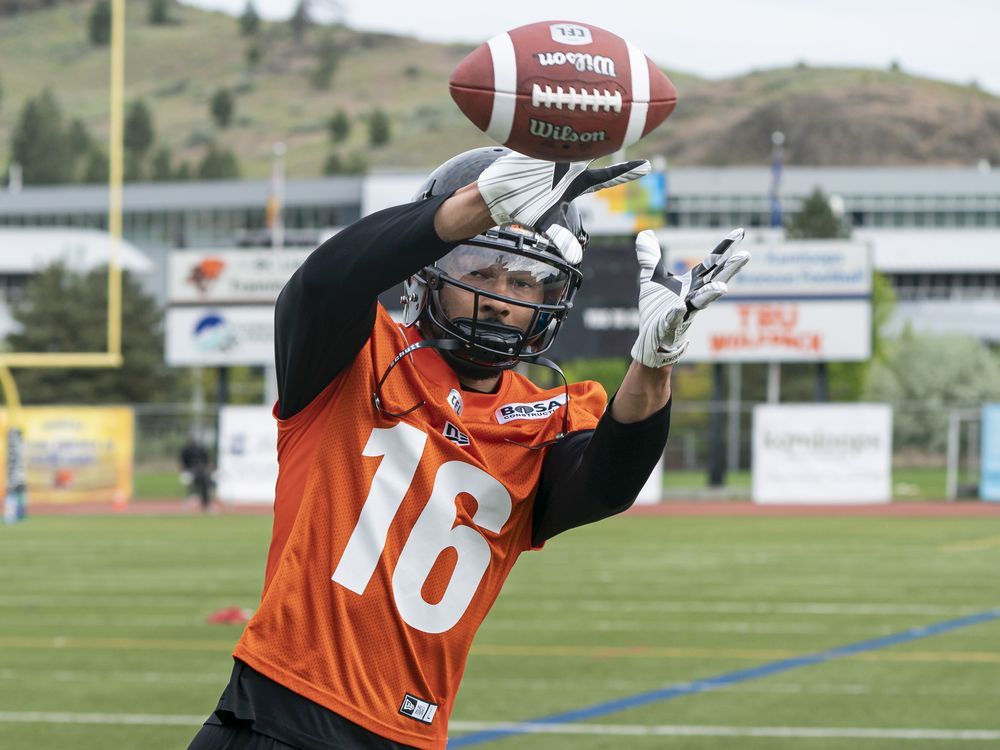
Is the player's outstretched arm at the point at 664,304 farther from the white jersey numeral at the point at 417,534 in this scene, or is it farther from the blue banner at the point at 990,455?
the blue banner at the point at 990,455

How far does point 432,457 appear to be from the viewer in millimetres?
2947

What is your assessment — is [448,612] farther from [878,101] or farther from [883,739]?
[878,101]

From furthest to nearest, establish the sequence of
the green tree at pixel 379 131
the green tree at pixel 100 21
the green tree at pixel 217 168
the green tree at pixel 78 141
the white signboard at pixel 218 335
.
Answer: the green tree at pixel 100 21
the green tree at pixel 379 131
the green tree at pixel 78 141
the green tree at pixel 217 168
the white signboard at pixel 218 335

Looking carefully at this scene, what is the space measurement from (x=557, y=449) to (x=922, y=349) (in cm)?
4751

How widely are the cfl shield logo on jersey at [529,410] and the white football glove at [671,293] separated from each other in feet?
1.30

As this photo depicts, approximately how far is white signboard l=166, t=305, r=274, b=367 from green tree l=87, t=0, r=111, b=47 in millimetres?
144147

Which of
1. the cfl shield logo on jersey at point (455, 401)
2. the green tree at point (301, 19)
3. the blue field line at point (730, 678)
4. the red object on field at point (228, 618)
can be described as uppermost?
the green tree at point (301, 19)

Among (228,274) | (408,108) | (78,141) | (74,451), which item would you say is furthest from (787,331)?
(408,108)

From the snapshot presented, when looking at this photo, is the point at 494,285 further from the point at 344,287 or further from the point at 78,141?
the point at 78,141

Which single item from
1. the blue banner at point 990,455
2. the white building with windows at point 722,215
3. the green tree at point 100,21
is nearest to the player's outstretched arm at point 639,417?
the blue banner at point 990,455

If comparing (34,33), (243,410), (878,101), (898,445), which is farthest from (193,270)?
(34,33)

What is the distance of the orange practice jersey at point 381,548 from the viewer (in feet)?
9.34

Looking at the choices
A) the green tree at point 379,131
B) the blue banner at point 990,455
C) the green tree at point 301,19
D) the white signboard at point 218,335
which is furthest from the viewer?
the green tree at point 301,19

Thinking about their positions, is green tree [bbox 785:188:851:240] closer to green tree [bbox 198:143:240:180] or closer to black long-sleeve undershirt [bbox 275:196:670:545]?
black long-sleeve undershirt [bbox 275:196:670:545]
